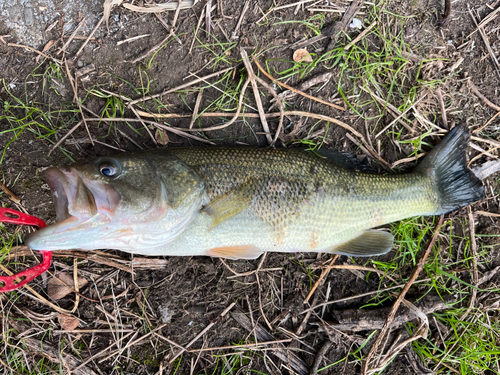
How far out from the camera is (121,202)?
102 inches

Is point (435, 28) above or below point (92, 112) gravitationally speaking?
above

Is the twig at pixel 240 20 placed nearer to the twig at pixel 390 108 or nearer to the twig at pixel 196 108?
the twig at pixel 196 108

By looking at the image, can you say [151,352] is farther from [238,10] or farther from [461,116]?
[461,116]

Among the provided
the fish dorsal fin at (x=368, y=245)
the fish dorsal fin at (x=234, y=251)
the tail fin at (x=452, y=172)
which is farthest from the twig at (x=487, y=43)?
the fish dorsal fin at (x=234, y=251)

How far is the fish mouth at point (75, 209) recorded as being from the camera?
2.46 metres

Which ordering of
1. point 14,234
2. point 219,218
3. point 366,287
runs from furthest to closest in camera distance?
point 366,287 → point 14,234 → point 219,218

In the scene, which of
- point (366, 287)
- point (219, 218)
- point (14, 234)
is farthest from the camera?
point (366, 287)

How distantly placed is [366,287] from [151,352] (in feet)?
7.78

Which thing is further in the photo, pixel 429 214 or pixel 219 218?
pixel 429 214

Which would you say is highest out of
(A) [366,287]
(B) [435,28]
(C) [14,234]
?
(B) [435,28]

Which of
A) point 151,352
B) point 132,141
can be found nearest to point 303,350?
point 151,352

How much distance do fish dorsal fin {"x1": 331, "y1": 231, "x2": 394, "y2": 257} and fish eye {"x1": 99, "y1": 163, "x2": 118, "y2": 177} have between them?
2.13 meters

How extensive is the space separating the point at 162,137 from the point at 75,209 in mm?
1263

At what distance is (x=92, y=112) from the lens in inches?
135
